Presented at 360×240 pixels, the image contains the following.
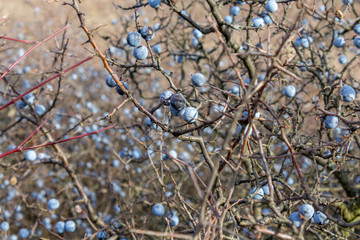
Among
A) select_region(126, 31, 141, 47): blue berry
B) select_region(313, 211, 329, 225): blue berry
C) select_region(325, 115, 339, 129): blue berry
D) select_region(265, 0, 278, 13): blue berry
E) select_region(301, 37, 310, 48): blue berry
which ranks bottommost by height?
select_region(313, 211, 329, 225): blue berry

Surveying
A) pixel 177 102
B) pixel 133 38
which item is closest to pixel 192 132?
pixel 133 38

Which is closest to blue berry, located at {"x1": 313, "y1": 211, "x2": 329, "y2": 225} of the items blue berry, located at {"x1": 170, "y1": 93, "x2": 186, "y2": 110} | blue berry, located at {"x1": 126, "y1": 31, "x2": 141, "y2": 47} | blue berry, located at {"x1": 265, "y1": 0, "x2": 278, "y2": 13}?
blue berry, located at {"x1": 170, "y1": 93, "x2": 186, "y2": 110}

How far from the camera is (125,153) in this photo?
334 centimetres

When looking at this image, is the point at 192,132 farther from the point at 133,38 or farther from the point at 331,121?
the point at 331,121

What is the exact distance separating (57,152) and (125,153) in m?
0.74

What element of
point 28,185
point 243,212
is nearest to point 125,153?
point 243,212

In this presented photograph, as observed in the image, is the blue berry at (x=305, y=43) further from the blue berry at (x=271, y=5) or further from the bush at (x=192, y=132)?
the blue berry at (x=271, y=5)

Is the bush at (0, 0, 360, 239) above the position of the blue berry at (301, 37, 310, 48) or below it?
below

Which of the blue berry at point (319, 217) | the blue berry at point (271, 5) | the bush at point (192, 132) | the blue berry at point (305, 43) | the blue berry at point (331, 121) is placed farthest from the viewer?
the blue berry at point (305, 43)

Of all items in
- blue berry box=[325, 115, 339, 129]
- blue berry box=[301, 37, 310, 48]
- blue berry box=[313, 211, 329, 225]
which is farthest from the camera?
blue berry box=[301, 37, 310, 48]

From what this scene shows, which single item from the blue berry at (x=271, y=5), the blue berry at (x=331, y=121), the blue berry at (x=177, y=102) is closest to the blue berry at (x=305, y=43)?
the blue berry at (x=271, y=5)

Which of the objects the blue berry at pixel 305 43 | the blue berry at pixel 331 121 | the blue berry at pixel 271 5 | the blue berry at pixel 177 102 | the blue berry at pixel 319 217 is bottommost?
the blue berry at pixel 319 217

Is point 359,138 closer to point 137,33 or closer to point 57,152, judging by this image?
point 137,33

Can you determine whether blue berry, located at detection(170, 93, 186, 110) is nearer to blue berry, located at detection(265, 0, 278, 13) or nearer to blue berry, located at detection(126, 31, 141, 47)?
blue berry, located at detection(126, 31, 141, 47)
